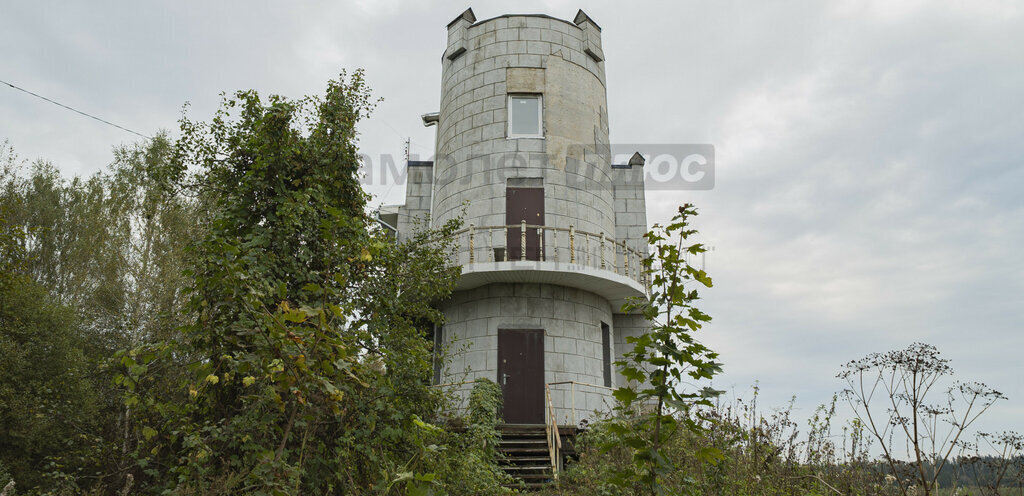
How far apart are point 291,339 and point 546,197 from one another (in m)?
11.9

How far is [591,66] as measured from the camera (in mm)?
16609

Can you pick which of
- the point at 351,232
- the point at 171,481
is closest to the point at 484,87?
the point at 351,232

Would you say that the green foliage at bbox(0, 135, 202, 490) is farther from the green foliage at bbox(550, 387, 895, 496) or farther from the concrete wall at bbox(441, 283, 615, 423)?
the green foliage at bbox(550, 387, 895, 496)

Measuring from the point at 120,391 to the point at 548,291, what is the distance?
11.9 meters

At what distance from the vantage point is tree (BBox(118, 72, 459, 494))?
3416 millimetres

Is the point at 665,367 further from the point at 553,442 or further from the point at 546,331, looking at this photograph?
the point at 546,331

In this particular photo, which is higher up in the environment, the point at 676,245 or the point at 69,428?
the point at 676,245

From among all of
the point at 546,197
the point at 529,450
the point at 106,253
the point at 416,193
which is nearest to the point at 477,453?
the point at 529,450

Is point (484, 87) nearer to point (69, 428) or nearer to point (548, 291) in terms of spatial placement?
point (548, 291)

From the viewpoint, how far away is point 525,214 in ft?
48.1

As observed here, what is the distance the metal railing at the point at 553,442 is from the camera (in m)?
10.9

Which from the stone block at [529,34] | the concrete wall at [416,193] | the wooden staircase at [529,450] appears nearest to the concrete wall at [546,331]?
the wooden staircase at [529,450]

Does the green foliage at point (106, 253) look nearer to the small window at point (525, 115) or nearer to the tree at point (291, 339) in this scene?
the small window at point (525, 115)

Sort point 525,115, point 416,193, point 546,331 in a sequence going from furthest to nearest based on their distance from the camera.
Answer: point 416,193
point 525,115
point 546,331
